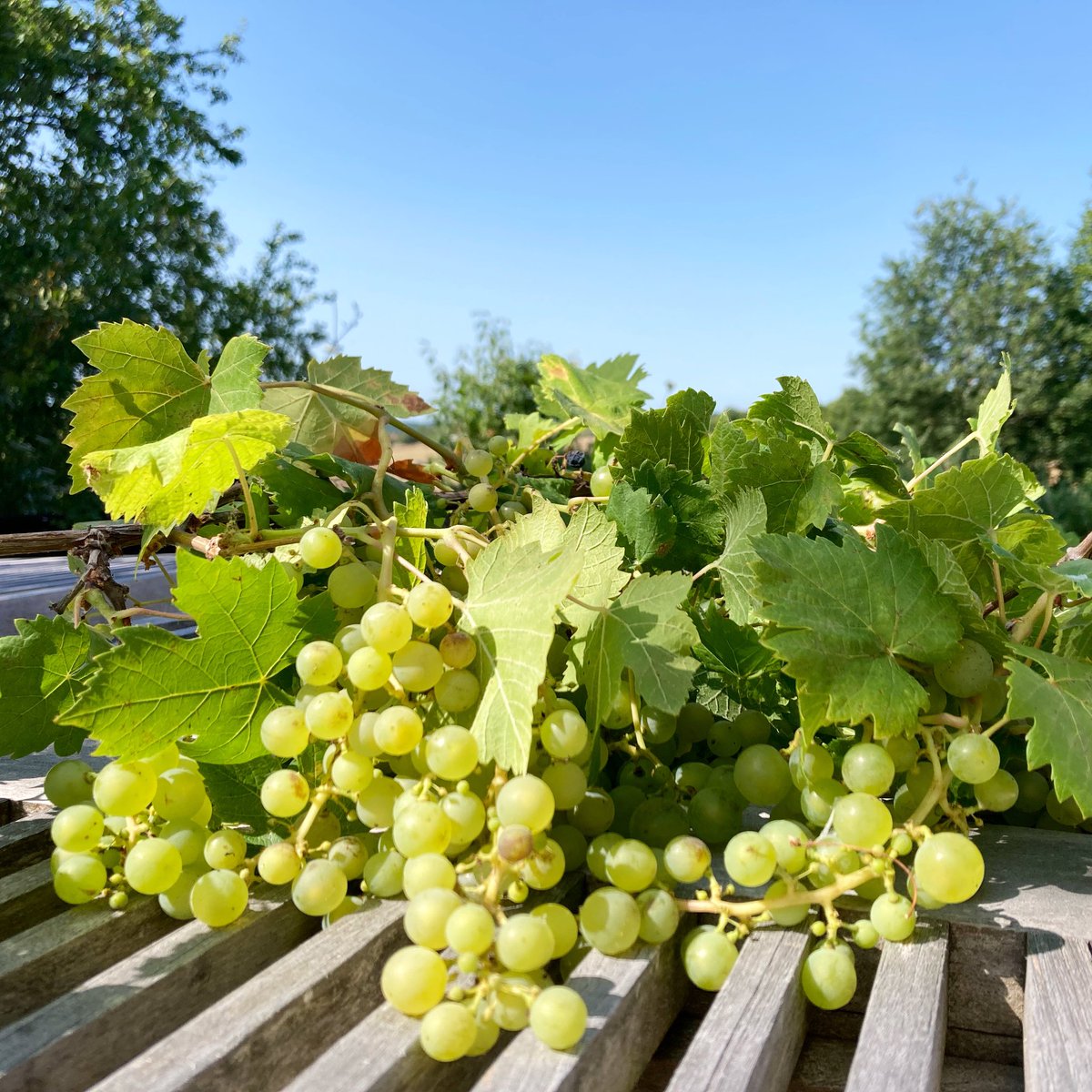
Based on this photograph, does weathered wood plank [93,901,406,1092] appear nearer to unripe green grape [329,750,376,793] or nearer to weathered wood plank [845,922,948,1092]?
unripe green grape [329,750,376,793]

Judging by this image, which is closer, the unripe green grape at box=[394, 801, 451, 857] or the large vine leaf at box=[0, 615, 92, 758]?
the unripe green grape at box=[394, 801, 451, 857]

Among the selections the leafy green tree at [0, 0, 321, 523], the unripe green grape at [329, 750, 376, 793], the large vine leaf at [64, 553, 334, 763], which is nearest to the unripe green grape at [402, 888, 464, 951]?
the unripe green grape at [329, 750, 376, 793]

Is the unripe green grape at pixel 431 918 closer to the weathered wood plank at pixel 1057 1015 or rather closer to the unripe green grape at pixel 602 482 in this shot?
the weathered wood plank at pixel 1057 1015

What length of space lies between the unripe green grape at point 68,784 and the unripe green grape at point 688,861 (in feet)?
1.43

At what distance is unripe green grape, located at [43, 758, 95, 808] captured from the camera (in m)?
0.69

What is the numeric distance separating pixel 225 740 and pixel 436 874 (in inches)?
8.8

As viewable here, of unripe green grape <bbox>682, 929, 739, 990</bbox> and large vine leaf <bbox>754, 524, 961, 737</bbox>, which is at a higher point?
large vine leaf <bbox>754, 524, 961, 737</bbox>

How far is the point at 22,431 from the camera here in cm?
1171

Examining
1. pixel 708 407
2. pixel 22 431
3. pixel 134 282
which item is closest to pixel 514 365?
pixel 134 282

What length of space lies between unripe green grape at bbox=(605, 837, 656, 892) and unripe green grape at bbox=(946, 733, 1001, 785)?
0.69ft

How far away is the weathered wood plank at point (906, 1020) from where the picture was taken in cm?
44

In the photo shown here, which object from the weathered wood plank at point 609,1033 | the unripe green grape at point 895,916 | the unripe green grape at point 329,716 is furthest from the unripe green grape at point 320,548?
the unripe green grape at point 895,916

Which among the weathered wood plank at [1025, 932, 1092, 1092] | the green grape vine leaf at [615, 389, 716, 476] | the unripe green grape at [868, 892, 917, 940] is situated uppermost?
the green grape vine leaf at [615, 389, 716, 476]

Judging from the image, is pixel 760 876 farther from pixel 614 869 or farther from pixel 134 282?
pixel 134 282
